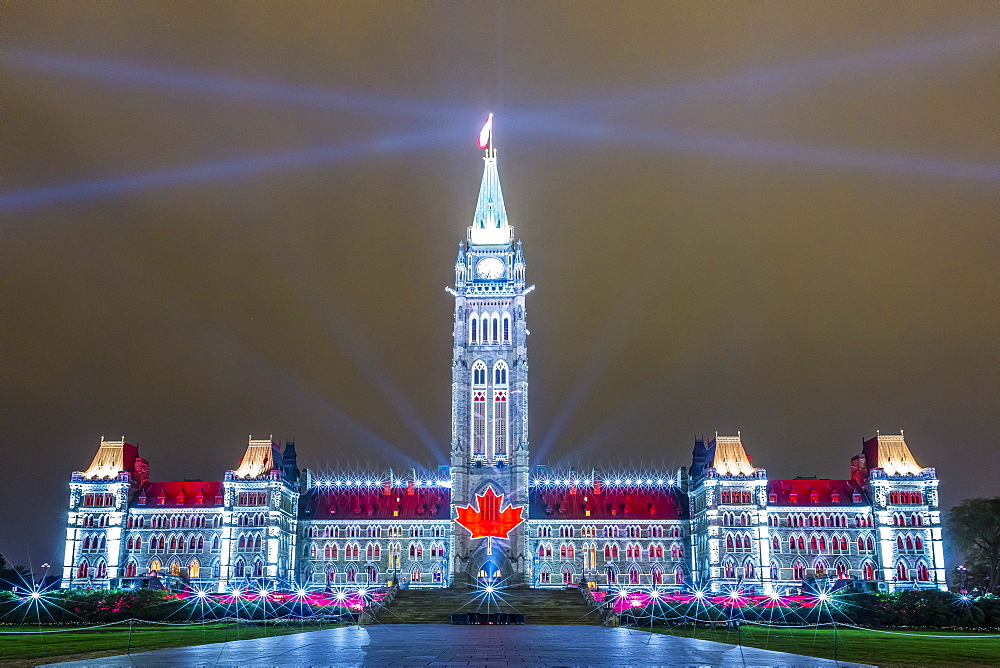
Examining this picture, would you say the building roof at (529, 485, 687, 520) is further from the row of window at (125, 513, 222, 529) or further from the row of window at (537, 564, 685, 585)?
the row of window at (125, 513, 222, 529)

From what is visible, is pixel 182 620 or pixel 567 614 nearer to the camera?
pixel 182 620

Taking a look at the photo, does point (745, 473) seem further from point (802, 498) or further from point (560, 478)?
point (560, 478)

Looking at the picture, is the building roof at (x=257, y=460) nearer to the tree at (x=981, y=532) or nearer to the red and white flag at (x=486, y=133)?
the red and white flag at (x=486, y=133)

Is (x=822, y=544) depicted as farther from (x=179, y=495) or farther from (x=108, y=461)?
(x=108, y=461)

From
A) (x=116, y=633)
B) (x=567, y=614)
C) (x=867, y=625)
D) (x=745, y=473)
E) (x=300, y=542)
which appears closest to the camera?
(x=116, y=633)

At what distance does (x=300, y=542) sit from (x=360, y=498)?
9.39m

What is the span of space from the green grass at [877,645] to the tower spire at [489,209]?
79436 mm

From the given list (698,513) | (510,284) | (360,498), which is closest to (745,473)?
(698,513)

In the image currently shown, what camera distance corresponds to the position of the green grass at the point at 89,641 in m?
36.5

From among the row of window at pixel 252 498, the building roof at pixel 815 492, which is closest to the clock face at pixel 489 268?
the row of window at pixel 252 498

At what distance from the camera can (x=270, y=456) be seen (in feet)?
405

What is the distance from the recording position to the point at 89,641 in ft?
151


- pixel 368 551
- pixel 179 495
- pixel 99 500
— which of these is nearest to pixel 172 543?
pixel 179 495

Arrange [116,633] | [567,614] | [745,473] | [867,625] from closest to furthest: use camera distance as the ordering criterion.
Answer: [116,633]
[867,625]
[567,614]
[745,473]
